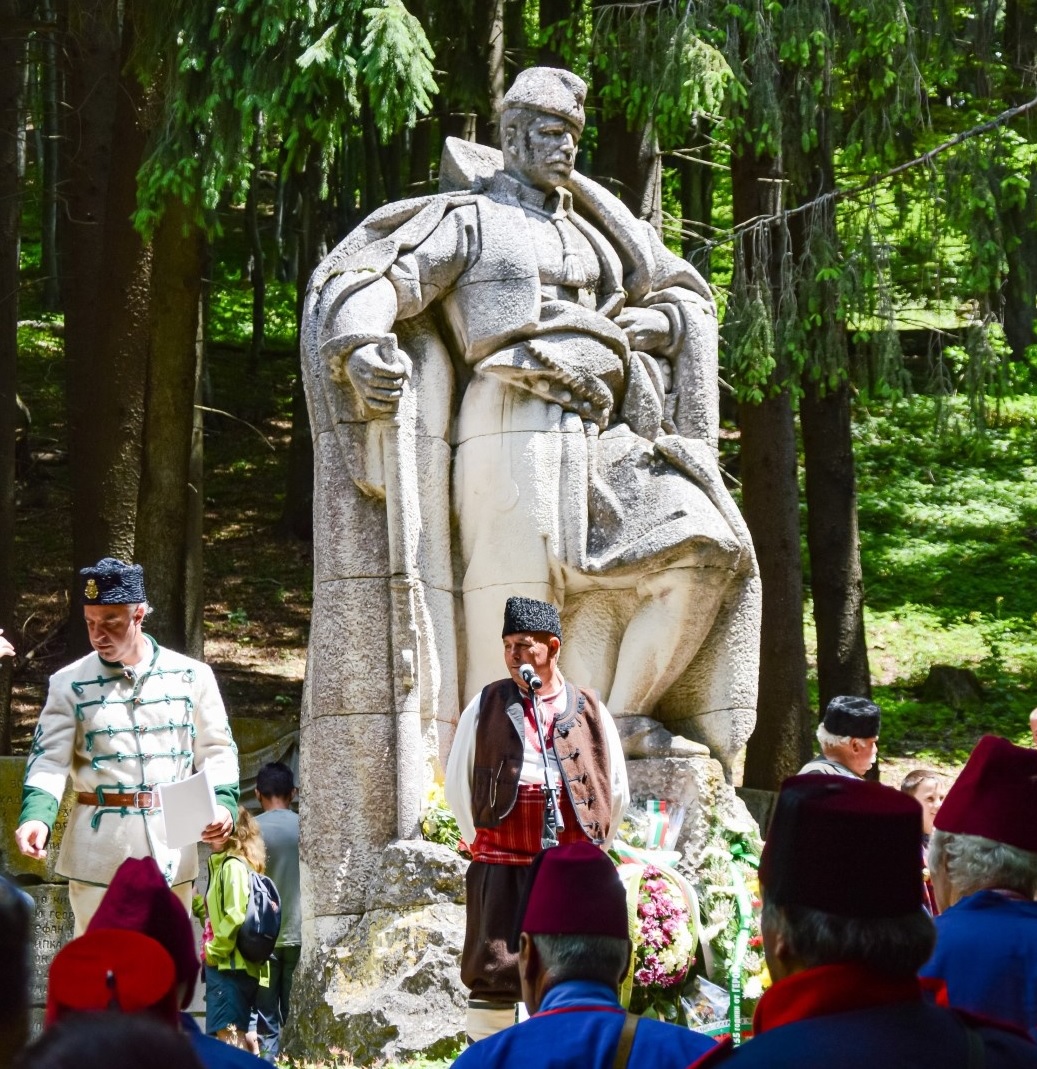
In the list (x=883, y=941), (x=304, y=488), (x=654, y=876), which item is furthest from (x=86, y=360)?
(x=883, y=941)

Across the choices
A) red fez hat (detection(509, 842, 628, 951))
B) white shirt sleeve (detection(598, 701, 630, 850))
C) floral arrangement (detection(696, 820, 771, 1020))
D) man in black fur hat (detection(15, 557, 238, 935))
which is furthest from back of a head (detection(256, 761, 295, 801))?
red fez hat (detection(509, 842, 628, 951))

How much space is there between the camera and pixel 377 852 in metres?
8.19

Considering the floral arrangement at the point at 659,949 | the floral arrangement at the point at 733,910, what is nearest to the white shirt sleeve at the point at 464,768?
the floral arrangement at the point at 659,949

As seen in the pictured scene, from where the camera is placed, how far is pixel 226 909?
28.8 feet

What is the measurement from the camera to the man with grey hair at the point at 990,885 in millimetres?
3686

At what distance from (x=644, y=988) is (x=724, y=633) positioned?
5.95ft

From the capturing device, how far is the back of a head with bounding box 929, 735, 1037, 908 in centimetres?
385

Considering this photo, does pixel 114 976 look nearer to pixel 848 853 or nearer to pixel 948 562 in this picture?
pixel 848 853

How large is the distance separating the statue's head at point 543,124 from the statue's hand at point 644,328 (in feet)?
2.26

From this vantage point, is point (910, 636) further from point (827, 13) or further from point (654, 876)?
point (654, 876)

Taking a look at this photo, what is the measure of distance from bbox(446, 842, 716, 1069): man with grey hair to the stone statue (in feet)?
15.3

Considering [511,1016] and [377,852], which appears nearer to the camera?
[511,1016]

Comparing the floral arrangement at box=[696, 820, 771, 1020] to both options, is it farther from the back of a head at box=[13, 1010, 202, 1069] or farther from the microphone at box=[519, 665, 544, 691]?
the back of a head at box=[13, 1010, 202, 1069]

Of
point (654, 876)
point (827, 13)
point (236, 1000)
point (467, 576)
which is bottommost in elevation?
point (236, 1000)
